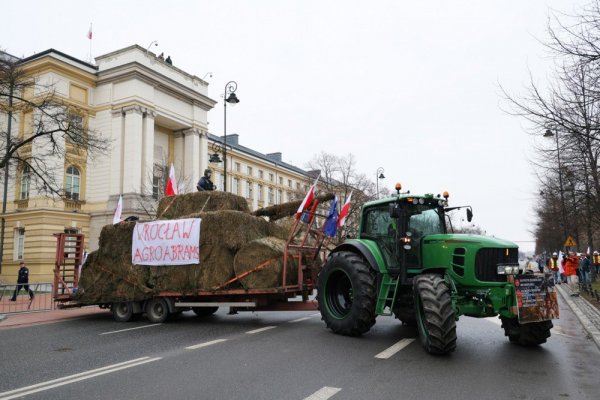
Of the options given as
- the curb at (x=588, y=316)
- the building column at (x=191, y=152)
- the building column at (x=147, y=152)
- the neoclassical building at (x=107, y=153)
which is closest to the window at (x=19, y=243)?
the neoclassical building at (x=107, y=153)

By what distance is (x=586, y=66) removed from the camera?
10.6 m

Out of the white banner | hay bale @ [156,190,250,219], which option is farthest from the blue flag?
the white banner

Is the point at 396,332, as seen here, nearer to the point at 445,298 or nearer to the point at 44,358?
the point at 445,298

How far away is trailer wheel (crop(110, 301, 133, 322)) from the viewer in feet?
41.0

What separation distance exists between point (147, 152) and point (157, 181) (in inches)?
117

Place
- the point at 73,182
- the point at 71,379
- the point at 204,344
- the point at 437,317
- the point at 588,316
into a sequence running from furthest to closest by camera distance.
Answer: the point at 73,182
the point at 588,316
the point at 204,344
the point at 437,317
the point at 71,379

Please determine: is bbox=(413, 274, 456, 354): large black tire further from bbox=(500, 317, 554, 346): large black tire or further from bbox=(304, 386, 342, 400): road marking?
bbox=(304, 386, 342, 400): road marking

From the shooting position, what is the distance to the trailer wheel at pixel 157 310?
12008mm

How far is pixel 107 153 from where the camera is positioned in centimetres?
3753

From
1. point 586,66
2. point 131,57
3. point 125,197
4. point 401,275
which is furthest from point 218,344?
point 131,57

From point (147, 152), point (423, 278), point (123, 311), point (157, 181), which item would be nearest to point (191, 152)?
point (157, 181)

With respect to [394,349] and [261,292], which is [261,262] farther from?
[394,349]

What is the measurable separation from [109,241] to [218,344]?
610 centimetres

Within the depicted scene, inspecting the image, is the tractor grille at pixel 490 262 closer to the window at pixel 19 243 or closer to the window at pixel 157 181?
the window at pixel 157 181
